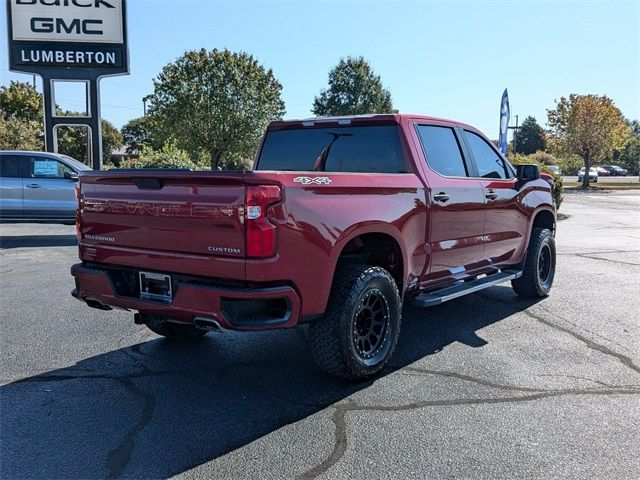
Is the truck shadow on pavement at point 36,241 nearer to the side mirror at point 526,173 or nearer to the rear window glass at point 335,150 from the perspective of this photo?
the rear window glass at point 335,150

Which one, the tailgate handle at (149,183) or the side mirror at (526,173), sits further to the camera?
the side mirror at (526,173)

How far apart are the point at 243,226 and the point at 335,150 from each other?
6.66ft

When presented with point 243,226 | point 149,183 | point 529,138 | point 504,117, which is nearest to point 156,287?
point 149,183

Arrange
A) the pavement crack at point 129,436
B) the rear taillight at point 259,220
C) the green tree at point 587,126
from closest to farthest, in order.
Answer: the pavement crack at point 129,436 < the rear taillight at point 259,220 < the green tree at point 587,126

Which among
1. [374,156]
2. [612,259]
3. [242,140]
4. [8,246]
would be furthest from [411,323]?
[242,140]

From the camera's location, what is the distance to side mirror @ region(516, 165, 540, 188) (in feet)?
20.9

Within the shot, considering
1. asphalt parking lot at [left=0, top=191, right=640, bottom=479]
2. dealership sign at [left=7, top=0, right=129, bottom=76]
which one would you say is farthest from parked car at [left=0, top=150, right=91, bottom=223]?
dealership sign at [left=7, top=0, right=129, bottom=76]

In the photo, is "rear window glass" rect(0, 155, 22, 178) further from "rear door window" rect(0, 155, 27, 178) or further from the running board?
the running board

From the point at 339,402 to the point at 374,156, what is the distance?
2.23 metres

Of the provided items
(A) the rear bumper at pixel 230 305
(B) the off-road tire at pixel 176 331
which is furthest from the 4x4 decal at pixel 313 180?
(B) the off-road tire at pixel 176 331

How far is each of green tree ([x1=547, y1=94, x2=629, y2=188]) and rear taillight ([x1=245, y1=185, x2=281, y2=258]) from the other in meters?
38.2

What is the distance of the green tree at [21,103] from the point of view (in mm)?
45906

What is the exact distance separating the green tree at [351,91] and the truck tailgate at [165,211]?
1999 inches

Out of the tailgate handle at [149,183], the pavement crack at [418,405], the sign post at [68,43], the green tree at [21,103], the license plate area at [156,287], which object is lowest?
the pavement crack at [418,405]
